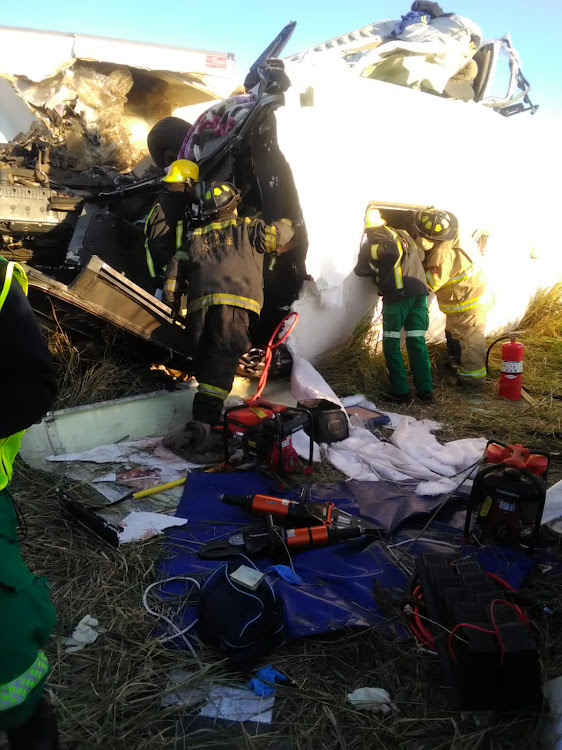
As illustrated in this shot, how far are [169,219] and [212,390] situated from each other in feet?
5.19

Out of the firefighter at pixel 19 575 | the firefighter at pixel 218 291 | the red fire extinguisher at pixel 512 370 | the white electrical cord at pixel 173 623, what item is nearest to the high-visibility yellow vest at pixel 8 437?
the firefighter at pixel 19 575

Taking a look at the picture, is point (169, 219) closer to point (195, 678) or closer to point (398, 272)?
point (398, 272)

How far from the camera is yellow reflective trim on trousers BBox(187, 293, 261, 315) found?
13.7ft

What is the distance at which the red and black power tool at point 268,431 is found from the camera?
3.58 metres

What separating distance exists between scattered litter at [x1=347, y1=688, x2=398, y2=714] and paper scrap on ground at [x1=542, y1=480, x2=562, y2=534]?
1.47m

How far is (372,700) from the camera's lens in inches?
74.3

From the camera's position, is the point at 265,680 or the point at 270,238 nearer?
the point at 265,680

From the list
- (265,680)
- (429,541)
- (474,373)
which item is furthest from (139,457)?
(474,373)

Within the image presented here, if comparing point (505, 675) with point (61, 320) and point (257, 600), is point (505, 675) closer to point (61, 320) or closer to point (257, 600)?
point (257, 600)

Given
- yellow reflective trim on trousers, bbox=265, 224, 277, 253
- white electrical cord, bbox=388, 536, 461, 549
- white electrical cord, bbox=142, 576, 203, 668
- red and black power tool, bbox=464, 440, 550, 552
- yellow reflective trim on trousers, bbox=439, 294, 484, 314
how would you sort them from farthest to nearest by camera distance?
yellow reflective trim on trousers, bbox=439, 294, 484, 314
yellow reflective trim on trousers, bbox=265, 224, 277, 253
white electrical cord, bbox=388, 536, 461, 549
red and black power tool, bbox=464, 440, 550, 552
white electrical cord, bbox=142, 576, 203, 668

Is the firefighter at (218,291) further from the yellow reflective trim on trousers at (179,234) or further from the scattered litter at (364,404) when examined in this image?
the scattered litter at (364,404)

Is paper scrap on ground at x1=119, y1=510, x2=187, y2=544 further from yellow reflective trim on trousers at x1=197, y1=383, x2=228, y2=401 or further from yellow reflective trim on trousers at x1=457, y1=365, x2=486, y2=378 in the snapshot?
yellow reflective trim on trousers at x1=457, y1=365, x2=486, y2=378

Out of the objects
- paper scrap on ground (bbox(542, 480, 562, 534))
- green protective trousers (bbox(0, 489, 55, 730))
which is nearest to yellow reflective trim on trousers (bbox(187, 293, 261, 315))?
paper scrap on ground (bbox(542, 480, 562, 534))

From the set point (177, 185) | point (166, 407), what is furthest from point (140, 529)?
point (177, 185)
